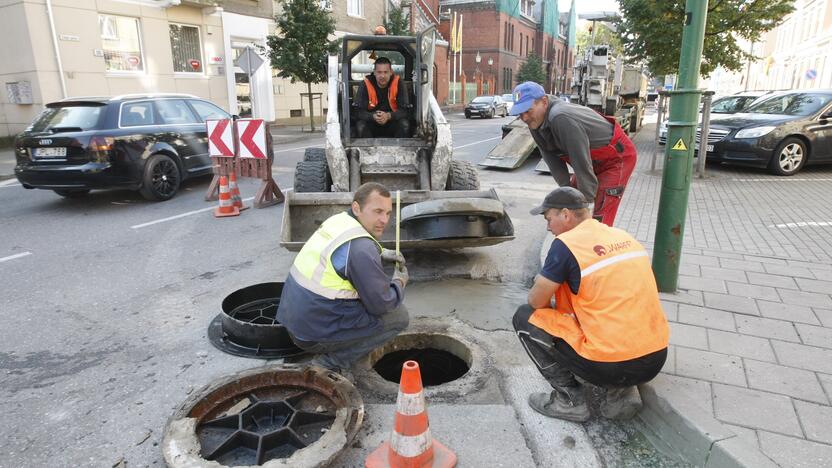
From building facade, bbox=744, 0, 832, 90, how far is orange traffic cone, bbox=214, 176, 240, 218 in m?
21.0

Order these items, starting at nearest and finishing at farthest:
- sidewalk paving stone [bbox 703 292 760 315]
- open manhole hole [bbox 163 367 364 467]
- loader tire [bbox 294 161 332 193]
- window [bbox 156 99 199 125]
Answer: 1. open manhole hole [bbox 163 367 364 467]
2. sidewalk paving stone [bbox 703 292 760 315]
3. loader tire [bbox 294 161 332 193]
4. window [bbox 156 99 199 125]

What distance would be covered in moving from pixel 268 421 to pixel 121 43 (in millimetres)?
17300

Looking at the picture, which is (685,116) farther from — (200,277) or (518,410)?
(200,277)

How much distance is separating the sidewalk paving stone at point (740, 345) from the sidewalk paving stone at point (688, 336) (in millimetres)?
42

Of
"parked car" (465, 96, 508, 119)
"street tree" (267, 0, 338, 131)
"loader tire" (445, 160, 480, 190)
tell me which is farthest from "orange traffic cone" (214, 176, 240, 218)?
"parked car" (465, 96, 508, 119)

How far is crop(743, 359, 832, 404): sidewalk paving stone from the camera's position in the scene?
2887mm

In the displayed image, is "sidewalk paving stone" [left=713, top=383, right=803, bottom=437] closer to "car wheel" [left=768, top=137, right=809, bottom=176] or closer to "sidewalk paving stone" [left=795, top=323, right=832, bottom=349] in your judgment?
"sidewalk paving stone" [left=795, top=323, right=832, bottom=349]

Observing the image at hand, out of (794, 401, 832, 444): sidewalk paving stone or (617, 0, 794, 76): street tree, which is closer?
(794, 401, 832, 444): sidewalk paving stone

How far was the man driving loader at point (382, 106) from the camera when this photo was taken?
6.77 m

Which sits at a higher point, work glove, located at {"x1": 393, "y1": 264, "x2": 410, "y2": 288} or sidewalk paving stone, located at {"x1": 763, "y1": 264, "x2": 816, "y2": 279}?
work glove, located at {"x1": 393, "y1": 264, "x2": 410, "y2": 288}

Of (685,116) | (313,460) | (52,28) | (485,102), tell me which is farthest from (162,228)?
(485,102)

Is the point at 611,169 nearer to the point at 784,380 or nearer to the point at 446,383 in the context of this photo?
the point at 784,380

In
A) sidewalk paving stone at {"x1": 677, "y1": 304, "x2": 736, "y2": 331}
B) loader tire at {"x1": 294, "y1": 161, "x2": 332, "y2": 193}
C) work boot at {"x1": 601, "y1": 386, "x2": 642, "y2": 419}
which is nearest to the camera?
work boot at {"x1": 601, "y1": 386, "x2": 642, "y2": 419}

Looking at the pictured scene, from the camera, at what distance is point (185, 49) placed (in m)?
18.8
